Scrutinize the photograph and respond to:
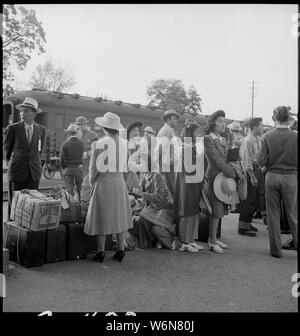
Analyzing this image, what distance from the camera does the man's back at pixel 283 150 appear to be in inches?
202

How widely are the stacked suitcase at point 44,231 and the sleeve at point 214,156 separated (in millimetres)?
2025

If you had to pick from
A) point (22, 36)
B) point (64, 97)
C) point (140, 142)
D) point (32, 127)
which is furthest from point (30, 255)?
point (22, 36)

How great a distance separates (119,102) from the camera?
19.7m

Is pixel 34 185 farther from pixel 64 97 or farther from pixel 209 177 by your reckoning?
pixel 64 97

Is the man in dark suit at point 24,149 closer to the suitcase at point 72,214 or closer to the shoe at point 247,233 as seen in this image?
the suitcase at point 72,214

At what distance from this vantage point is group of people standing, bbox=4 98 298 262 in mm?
4773

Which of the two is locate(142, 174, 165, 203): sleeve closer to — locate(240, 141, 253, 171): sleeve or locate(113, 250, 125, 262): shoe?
locate(113, 250, 125, 262): shoe

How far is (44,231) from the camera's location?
451 centimetres

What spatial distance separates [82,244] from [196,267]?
152cm

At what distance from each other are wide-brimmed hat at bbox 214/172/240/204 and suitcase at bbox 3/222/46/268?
2.54m

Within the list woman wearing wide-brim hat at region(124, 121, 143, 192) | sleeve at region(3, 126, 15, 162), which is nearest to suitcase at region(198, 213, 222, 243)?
woman wearing wide-brim hat at region(124, 121, 143, 192)

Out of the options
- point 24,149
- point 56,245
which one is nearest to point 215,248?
point 56,245
